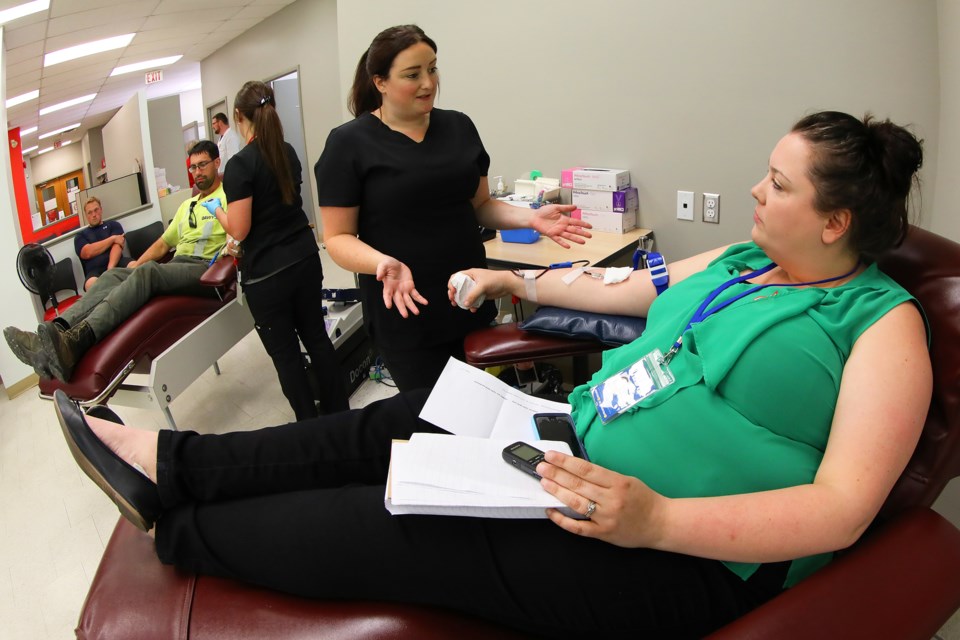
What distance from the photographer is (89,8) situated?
11.5 feet

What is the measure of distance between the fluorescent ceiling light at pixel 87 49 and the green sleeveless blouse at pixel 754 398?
372 cm

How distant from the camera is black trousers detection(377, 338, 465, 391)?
5.58ft

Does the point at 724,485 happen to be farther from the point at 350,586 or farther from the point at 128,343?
the point at 128,343

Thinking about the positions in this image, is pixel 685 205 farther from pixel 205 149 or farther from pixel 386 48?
pixel 205 149

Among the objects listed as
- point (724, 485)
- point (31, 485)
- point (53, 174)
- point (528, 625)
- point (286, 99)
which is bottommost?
point (31, 485)

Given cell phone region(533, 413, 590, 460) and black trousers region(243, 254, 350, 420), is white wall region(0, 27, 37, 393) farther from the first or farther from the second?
cell phone region(533, 413, 590, 460)

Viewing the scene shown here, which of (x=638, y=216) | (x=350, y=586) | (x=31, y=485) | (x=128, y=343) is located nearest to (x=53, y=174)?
(x=128, y=343)

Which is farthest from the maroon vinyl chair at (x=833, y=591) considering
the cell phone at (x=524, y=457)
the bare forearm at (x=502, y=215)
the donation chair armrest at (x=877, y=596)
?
the bare forearm at (x=502, y=215)

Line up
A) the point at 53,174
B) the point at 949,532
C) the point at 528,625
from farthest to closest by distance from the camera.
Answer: the point at 53,174
the point at 528,625
the point at 949,532

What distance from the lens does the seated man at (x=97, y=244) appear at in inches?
131

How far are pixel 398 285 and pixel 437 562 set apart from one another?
672 millimetres

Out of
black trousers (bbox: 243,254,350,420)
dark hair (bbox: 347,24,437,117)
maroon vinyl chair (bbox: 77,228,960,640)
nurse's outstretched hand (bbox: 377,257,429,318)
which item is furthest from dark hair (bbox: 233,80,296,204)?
maroon vinyl chair (bbox: 77,228,960,640)

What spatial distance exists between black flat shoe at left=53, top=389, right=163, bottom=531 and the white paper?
508 mm

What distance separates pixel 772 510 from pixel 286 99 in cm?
631
